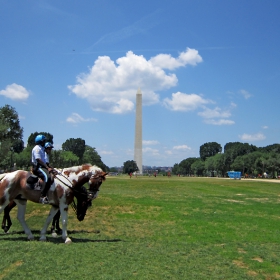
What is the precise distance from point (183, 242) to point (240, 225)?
4.76 metres

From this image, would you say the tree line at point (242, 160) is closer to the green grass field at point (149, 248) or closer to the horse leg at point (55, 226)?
the green grass field at point (149, 248)

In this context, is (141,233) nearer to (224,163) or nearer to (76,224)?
(76,224)

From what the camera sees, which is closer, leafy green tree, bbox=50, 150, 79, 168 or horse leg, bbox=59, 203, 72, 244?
horse leg, bbox=59, 203, 72, 244

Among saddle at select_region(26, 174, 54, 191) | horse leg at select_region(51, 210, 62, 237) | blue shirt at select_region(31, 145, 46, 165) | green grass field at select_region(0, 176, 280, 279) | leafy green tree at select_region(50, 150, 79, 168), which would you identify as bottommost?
green grass field at select_region(0, 176, 280, 279)

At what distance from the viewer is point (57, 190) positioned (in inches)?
435

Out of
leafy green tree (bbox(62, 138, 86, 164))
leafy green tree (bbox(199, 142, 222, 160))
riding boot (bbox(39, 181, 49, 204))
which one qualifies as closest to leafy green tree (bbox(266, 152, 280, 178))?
leafy green tree (bbox(199, 142, 222, 160))

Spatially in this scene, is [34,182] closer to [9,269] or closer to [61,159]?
[9,269]

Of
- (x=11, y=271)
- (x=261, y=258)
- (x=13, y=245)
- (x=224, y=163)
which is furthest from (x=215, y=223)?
(x=224, y=163)

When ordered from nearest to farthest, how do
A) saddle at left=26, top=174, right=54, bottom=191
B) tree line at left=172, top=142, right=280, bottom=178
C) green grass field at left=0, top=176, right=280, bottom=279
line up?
green grass field at left=0, top=176, right=280, bottom=279 < saddle at left=26, top=174, right=54, bottom=191 < tree line at left=172, top=142, right=280, bottom=178

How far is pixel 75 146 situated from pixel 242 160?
72997 mm

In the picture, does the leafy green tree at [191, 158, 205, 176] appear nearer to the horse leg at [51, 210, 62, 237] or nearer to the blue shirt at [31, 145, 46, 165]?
the horse leg at [51, 210, 62, 237]

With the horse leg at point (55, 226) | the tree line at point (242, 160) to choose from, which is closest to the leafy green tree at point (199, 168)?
the tree line at point (242, 160)

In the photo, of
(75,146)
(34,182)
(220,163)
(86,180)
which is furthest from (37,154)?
(75,146)

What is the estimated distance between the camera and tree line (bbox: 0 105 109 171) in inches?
2584
